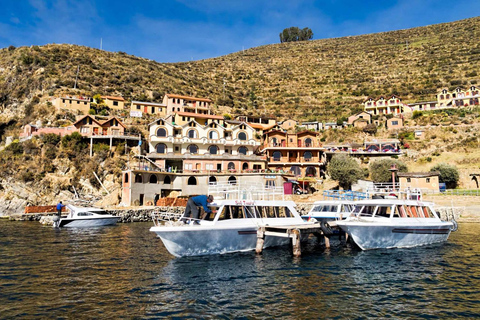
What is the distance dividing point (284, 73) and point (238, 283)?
133m

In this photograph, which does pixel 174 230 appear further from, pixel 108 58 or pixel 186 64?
pixel 186 64

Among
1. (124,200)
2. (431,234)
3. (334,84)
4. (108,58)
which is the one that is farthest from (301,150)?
(108,58)

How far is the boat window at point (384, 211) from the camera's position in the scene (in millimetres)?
23922

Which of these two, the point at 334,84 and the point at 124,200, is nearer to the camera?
the point at 124,200

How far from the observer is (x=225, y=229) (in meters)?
19.9

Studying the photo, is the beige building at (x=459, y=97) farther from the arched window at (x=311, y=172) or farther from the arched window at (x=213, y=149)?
the arched window at (x=213, y=149)

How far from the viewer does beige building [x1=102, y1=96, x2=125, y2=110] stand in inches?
3179

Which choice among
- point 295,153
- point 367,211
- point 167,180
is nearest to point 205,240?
point 367,211

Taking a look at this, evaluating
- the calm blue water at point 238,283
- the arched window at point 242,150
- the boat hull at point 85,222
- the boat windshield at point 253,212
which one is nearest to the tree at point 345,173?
the arched window at point 242,150

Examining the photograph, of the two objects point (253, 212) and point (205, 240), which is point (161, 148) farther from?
point (205, 240)

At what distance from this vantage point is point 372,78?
12444cm

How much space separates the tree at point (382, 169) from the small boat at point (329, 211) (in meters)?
29.5

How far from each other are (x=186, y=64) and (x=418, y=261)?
141790 mm

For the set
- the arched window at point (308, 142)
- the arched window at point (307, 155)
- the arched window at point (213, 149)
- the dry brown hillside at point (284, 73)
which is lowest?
the arched window at point (307, 155)
